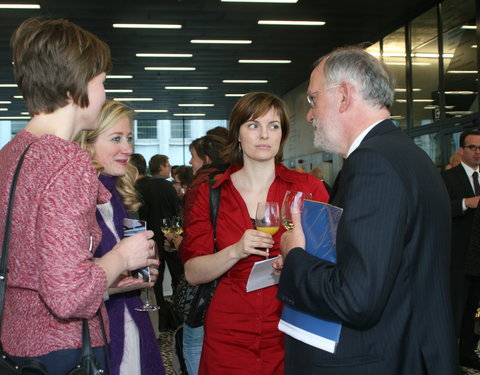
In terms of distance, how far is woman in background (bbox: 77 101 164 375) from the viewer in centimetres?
208

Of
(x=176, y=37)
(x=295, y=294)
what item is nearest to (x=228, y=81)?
(x=176, y=37)

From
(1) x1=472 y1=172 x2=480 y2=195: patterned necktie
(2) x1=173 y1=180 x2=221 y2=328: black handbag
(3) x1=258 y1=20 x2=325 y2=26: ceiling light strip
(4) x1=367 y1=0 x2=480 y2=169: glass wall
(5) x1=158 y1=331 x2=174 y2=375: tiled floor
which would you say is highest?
(3) x1=258 y1=20 x2=325 y2=26: ceiling light strip

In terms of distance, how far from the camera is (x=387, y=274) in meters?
1.33

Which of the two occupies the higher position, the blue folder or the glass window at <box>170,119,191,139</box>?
the glass window at <box>170,119,191,139</box>

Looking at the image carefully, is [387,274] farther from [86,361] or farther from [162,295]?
[162,295]

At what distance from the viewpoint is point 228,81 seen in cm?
1630

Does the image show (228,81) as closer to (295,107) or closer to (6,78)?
(295,107)

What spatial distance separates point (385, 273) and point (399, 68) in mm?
10327

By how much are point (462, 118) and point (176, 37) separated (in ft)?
19.6

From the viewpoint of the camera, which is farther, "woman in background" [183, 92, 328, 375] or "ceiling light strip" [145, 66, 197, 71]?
"ceiling light strip" [145, 66, 197, 71]

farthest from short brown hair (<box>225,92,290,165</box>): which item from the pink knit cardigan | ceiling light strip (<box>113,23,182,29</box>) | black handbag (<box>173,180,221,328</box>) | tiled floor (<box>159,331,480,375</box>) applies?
ceiling light strip (<box>113,23,182,29</box>)

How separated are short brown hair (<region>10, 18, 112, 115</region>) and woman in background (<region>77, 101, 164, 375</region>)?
0.70 meters

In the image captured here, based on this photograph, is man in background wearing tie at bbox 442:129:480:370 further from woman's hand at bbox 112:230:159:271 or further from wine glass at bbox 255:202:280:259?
woman's hand at bbox 112:230:159:271

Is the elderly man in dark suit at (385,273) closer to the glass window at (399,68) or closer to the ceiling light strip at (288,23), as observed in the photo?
the ceiling light strip at (288,23)
